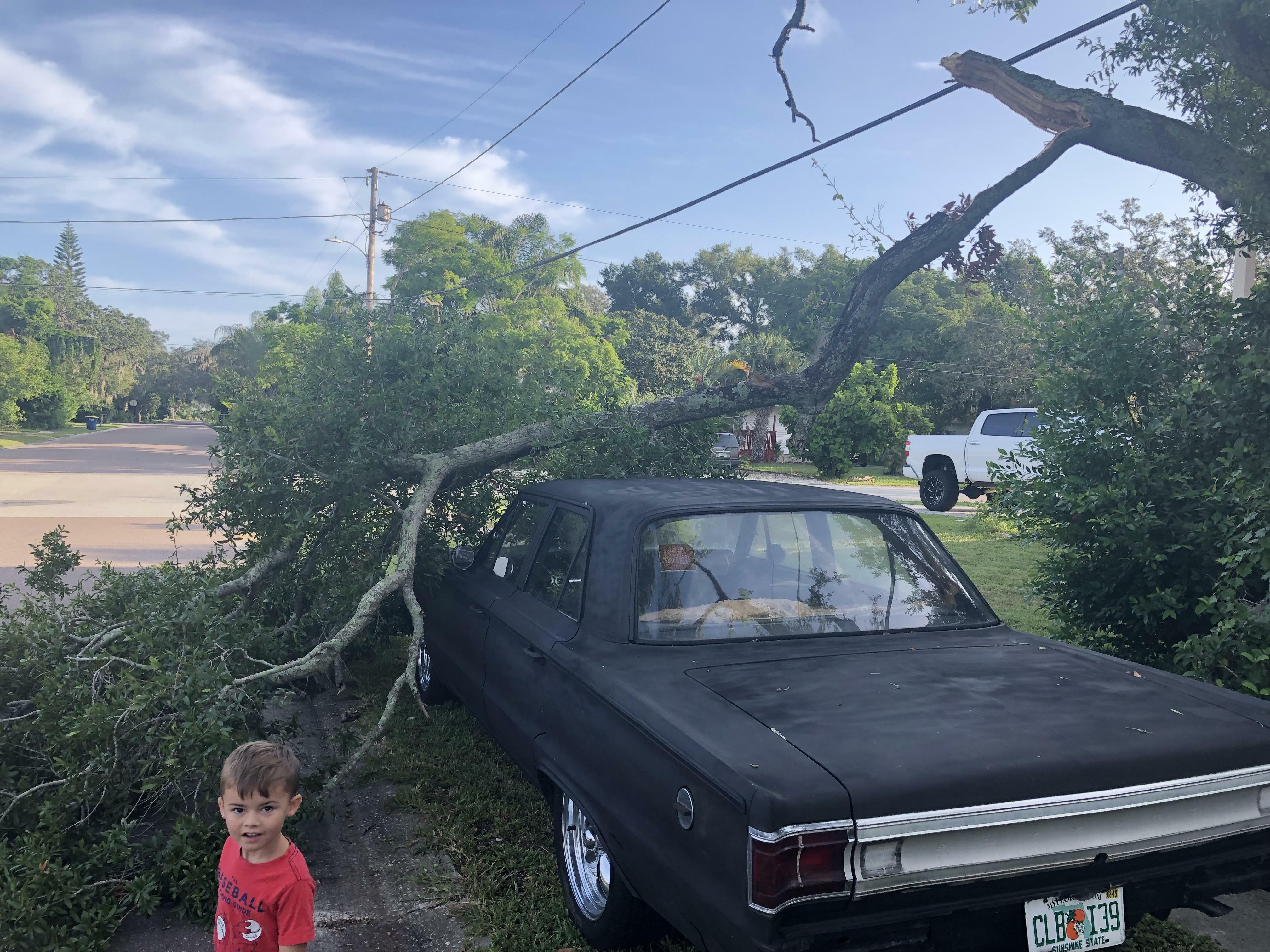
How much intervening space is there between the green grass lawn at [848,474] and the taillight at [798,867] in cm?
2634

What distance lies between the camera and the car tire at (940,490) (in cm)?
1953

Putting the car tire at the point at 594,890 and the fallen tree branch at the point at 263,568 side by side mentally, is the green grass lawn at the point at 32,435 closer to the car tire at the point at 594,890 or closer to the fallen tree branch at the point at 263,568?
the fallen tree branch at the point at 263,568

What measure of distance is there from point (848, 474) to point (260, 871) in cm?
3285

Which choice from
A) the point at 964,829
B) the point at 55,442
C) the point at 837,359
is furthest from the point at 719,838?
the point at 55,442

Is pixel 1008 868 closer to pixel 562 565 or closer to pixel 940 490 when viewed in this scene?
pixel 562 565

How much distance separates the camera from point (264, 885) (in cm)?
232

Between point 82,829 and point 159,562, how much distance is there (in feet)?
26.4

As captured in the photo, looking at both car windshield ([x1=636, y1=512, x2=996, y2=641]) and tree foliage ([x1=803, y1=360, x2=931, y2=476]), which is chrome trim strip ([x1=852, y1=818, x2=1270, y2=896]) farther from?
tree foliage ([x1=803, y1=360, x2=931, y2=476])

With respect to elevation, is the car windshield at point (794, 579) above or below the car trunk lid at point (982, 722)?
above

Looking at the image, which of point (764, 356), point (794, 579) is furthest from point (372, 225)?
point (794, 579)

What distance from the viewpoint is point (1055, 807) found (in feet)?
7.64

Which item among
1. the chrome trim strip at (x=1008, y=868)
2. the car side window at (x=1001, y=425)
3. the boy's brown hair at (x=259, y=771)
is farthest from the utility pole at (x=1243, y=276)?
the boy's brown hair at (x=259, y=771)

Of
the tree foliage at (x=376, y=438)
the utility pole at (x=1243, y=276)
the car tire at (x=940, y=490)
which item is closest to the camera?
the tree foliage at (x=376, y=438)

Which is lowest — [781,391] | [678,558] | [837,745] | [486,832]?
[486,832]
